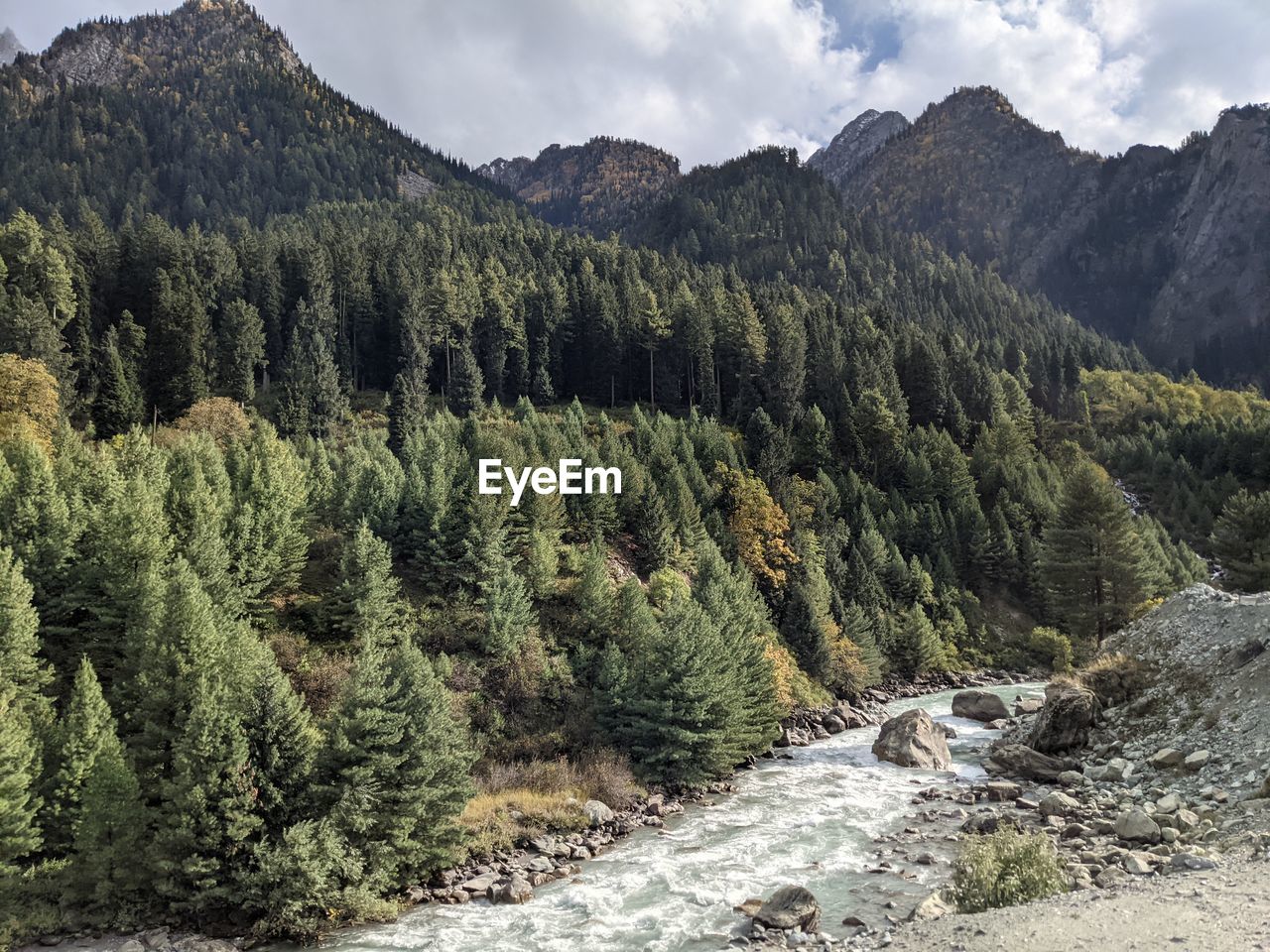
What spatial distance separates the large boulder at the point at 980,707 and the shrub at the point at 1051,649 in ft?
59.6

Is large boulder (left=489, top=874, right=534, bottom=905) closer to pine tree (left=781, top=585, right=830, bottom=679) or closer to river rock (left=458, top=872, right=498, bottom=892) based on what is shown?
river rock (left=458, top=872, right=498, bottom=892)

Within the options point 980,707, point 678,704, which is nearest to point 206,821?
point 678,704

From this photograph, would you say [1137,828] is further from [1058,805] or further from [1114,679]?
[1114,679]

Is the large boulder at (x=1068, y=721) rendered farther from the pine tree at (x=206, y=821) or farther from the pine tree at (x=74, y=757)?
the pine tree at (x=74, y=757)

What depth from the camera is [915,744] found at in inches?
1702

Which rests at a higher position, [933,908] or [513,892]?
[933,908]

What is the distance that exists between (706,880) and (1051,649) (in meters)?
64.7

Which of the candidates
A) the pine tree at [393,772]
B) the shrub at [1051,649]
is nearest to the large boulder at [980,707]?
the shrub at [1051,649]

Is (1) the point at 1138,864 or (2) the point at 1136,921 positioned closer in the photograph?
(2) the point at 1136,921

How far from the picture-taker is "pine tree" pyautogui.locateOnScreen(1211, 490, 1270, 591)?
6238cm

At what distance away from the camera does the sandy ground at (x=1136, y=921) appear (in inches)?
572

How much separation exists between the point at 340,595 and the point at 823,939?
3270 cm

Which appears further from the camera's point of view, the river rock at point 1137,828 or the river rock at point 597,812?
the river rock at point 597,812

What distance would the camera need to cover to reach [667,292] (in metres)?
134
